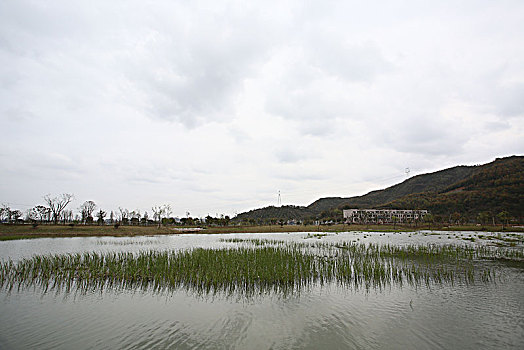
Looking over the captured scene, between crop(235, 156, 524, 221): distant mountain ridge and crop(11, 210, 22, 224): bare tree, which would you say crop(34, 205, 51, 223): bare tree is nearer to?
crop(11, 210, 22, 224): bare tree

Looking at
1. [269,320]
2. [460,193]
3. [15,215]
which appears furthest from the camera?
[460,193]

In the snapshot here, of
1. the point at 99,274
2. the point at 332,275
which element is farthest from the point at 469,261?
the point at 99,274

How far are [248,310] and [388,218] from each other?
96.2 m

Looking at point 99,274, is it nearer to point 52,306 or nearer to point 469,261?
point 52,306

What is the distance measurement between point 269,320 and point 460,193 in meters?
91.4

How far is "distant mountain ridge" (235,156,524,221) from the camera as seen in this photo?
6322 cm

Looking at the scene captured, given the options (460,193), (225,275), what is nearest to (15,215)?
(225,275)

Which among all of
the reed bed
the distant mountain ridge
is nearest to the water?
the reed bed

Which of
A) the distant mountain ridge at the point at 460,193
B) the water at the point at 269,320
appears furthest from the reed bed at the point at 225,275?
the distant mountain ridge at the point at 460,193

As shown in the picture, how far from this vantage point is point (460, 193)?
76750 millimetres

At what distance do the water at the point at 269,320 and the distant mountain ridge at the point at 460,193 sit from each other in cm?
6781

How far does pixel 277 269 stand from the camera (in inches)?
435

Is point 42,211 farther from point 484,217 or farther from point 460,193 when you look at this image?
point 460,193

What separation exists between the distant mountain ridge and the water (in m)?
67.8
